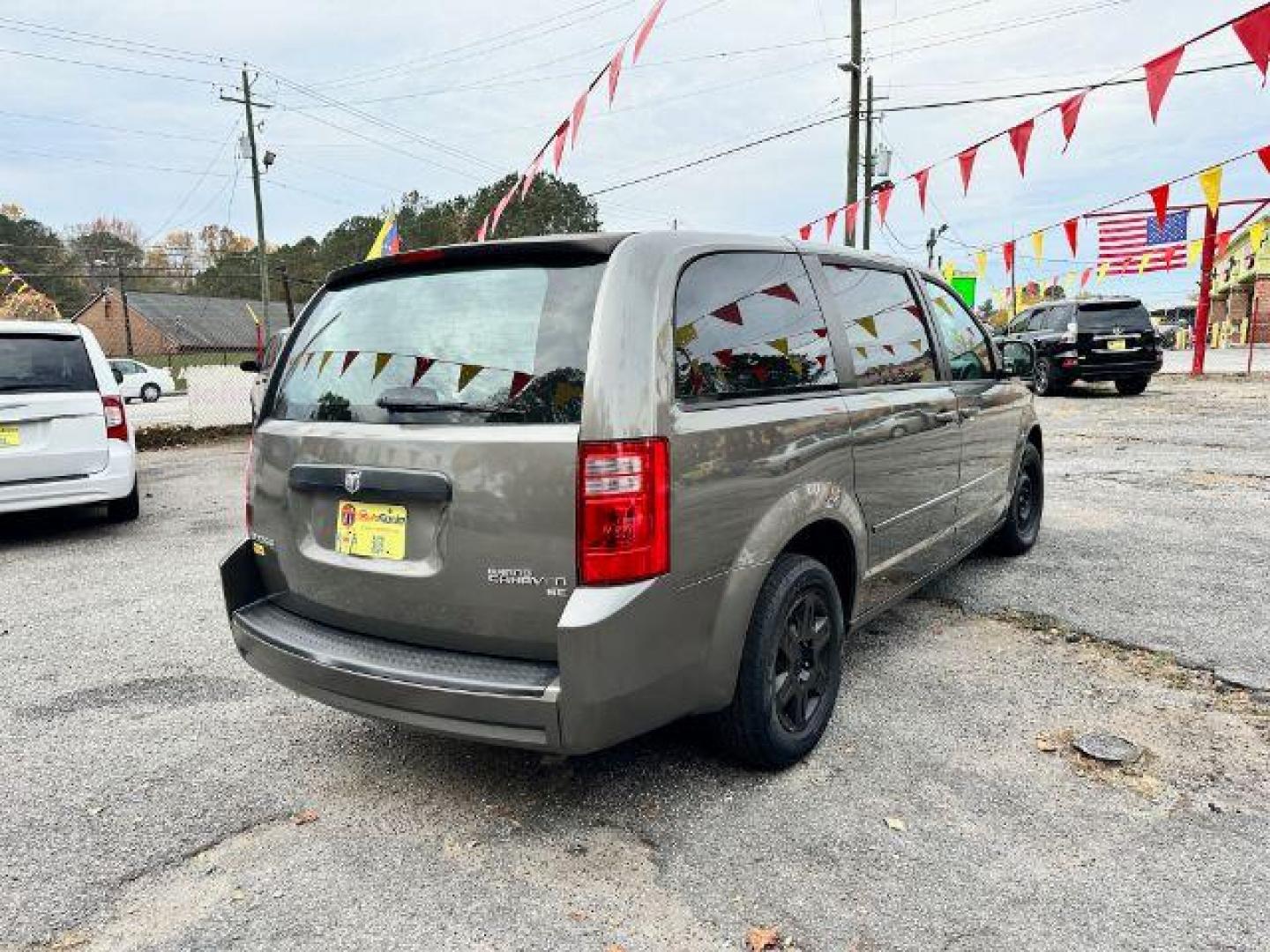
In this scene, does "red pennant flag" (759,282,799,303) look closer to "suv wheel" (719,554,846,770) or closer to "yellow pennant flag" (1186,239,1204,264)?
"suv wheel" (719,554,846,770)

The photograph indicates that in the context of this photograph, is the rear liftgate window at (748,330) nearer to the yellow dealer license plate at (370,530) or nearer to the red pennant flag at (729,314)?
the red pennant flag at (729,314)

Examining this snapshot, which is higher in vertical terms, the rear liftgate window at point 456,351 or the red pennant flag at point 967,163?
the red pennant flag at point 967,163

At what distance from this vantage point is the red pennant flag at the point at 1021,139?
9805 mm

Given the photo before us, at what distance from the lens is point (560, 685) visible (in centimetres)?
229

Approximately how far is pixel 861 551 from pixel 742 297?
108 cm

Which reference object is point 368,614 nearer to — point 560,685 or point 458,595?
point 458,595

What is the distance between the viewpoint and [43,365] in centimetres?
639

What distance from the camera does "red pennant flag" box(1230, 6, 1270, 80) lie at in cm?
636

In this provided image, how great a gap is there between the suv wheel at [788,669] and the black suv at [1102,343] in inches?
555

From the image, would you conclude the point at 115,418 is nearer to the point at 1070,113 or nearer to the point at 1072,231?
the point at 1070,113

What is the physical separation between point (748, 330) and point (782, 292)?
0.32 meters

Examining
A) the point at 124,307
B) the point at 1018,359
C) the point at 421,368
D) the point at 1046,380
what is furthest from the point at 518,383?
the point at 124,307

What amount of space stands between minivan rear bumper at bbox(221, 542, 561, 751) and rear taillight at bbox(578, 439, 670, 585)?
32cm

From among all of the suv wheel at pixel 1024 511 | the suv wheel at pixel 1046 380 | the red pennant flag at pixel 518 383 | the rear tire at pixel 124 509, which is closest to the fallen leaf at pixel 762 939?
the red pennant flag at pixel 518 383
